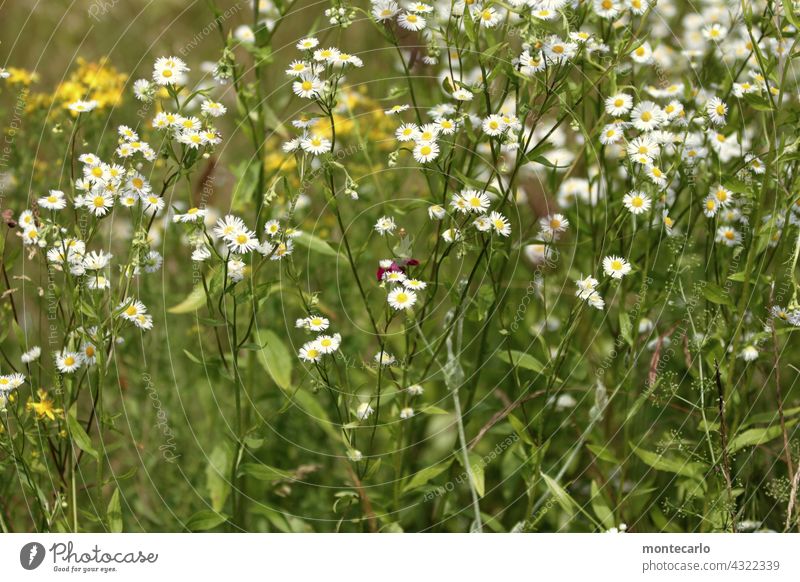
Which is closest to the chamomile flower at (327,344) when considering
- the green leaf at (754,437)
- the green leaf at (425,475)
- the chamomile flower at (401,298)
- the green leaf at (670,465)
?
the chamomile flower at (401,298)

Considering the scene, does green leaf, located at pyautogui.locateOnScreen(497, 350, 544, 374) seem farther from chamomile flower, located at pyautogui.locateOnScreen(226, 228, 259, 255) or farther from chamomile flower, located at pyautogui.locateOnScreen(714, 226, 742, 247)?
chamomile flower, located at pyautogui.locateOnScreen(226, 228, 259, 255)

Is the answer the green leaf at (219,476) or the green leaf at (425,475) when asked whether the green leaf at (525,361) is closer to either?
the green leaf at (425,475)

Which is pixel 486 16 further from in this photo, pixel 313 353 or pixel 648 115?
pixel 313 353

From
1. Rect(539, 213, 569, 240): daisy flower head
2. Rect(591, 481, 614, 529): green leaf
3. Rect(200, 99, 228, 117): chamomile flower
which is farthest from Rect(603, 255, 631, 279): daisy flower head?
Rect(200, 99, 228, 117): chamomile flower

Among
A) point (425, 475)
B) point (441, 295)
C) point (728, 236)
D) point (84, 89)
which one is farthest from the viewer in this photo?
point (441, 295)

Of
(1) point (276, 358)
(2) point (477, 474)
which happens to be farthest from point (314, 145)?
(2) point (477, 474)
